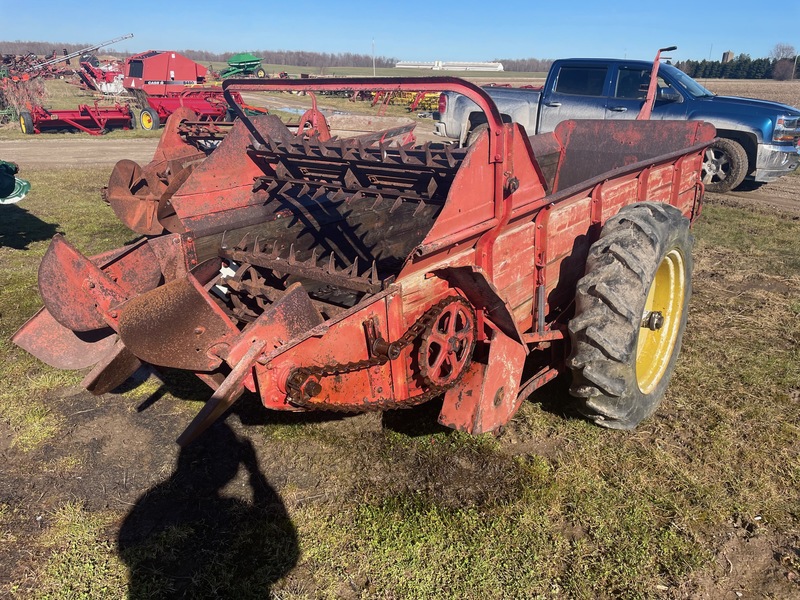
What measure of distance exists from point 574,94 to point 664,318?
7383 mm

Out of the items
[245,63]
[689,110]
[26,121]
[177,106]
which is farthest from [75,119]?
[245,63]

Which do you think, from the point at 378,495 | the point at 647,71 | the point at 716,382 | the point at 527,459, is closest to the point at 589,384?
the point at 527,459

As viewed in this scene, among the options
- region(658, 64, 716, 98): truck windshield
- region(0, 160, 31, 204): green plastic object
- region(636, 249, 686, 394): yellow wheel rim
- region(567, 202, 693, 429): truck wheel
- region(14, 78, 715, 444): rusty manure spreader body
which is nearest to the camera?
region(14, 78, 715, 444): rusty manure spreader body

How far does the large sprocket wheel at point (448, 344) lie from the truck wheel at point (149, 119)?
1935cm

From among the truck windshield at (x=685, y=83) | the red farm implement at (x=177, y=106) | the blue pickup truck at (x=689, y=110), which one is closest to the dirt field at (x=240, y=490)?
the blue pickup truck at (x=689, y=110)

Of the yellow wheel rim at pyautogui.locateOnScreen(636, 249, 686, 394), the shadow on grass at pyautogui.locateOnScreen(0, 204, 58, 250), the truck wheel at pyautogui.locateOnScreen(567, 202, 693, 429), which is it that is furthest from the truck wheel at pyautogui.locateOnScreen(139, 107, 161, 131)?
the truck wheel at pyautogui.locateOnScreen(567, 202, 693, 429)

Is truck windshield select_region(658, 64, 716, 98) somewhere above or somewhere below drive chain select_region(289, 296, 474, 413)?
above

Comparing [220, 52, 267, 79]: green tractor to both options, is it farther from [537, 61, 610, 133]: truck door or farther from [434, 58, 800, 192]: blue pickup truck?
[434, 58, 800, 192]: blue pickup truck

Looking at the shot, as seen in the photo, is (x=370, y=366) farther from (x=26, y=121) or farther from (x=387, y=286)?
(x=26, y=121)

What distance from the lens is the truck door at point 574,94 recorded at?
9953 millimetres

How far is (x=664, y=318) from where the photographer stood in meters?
4.03

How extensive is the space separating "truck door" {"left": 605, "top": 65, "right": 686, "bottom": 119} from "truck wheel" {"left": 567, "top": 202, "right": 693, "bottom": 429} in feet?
22.5

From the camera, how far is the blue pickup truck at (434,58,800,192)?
31.1 ft

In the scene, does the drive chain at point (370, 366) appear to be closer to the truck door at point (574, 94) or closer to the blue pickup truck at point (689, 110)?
the blue pickup truck at point (689, 110)
